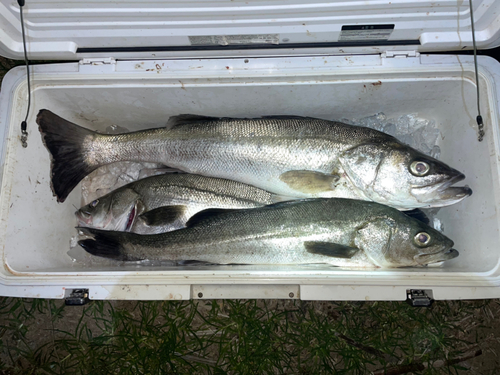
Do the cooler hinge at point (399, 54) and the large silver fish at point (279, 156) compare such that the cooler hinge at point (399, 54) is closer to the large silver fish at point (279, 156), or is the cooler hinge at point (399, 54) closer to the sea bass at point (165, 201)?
the large silver fish at point (279, 156)

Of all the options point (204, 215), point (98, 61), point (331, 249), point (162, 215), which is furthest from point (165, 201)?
point (331, 249)

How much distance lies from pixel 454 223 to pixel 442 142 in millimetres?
563

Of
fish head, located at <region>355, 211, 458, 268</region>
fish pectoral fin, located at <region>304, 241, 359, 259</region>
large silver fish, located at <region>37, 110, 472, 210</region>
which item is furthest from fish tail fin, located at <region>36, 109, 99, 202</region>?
fish head, located at <region>355, 211, 458, 268</region>

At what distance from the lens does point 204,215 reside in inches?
74.2

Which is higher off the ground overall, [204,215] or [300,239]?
[204,215]

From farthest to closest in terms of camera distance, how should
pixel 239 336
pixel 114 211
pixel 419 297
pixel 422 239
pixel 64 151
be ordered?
pixel 239 336
pixel 114 211
pixel 64 151
pixel 422 239
pixel 419 297

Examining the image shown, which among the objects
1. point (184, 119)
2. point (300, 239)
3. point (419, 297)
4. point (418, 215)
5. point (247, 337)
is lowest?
point (247, 337)

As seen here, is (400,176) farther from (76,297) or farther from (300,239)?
(76,297)

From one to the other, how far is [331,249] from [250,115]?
104cm

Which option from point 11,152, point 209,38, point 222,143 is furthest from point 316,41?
point 11,152

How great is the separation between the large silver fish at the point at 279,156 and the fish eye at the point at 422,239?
172 mm

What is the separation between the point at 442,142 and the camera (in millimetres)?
2205

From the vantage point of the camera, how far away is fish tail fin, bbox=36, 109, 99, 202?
1963 millimetres

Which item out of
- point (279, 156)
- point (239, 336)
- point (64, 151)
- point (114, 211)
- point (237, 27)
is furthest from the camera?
point (239, 336)
